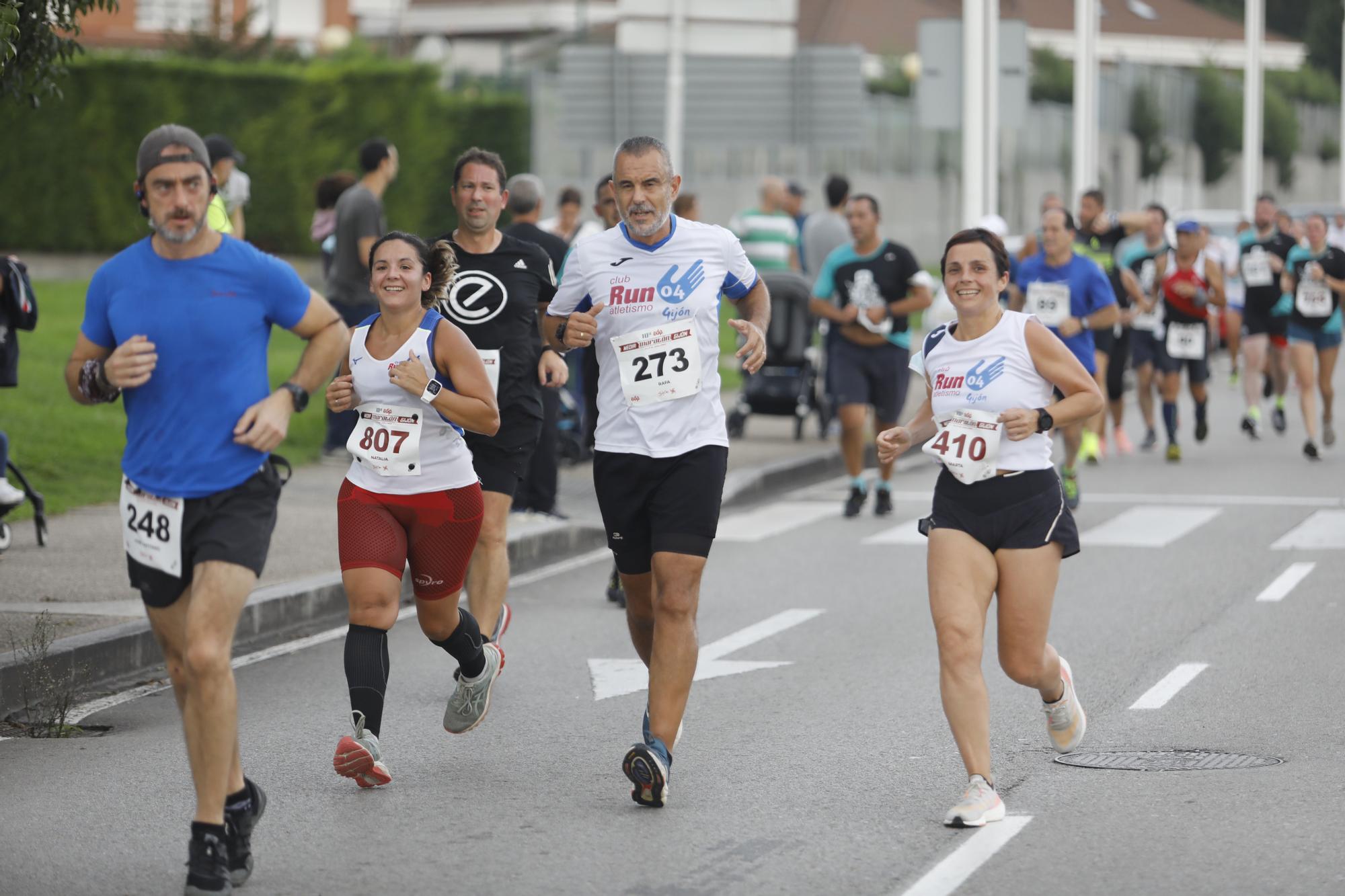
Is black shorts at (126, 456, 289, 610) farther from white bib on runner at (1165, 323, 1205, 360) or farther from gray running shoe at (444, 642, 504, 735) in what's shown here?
white bib on runner at (1165, 323, 1205, 360)

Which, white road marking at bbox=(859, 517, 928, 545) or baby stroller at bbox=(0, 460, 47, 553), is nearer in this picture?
baby stroller at bbox=(0, 460, 47, 553)

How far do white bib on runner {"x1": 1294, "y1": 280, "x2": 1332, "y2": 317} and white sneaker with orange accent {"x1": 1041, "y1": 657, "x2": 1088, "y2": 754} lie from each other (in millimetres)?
11866

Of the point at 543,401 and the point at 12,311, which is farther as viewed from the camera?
the point at 543,401

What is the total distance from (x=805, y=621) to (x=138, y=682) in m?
3.25

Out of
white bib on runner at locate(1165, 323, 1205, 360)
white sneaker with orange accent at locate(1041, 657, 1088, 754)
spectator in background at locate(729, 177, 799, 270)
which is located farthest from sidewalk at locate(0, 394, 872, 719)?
white bib on runner at locate(1165, 323, 1205, 360)

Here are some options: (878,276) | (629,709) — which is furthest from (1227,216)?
(629,709)

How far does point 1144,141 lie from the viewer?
Answer: 194 feet

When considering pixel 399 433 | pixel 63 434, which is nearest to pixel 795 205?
pixel 63 434

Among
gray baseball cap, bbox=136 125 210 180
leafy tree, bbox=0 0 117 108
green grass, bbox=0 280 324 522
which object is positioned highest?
leafy tree, bbox=0 0 117 108

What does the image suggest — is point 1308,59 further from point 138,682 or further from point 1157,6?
point 138,682

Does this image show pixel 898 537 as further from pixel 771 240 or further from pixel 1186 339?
pixel 771 240

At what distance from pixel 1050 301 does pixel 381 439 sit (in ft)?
26.7

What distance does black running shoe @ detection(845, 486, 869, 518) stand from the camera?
14.4 meters

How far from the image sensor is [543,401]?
1118cm
